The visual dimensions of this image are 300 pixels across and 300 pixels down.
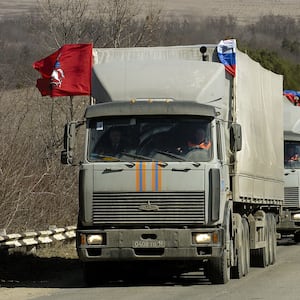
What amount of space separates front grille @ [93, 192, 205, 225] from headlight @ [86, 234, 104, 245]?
37 centimetres

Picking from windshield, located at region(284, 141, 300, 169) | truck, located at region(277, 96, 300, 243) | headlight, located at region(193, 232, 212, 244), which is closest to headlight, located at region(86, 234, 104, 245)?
headlight, located at region(193, 232, 212, 244)

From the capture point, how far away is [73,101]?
1278 inches

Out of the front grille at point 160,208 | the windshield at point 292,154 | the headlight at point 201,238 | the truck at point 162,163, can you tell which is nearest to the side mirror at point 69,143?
the truck at point 162,163

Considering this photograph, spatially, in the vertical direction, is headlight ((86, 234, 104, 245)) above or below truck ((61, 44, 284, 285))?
below

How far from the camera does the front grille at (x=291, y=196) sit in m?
25.2

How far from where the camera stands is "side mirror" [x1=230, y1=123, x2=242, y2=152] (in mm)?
15219

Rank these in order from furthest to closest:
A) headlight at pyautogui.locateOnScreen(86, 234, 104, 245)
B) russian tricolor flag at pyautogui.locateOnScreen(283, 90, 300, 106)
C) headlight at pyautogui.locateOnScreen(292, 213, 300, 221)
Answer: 1. russian tricolor flag at pyautogui.locateOnScreen(283, 90, 300, 106)
2. headlight at pyautogui.locateOnScreen(292, 213, 300, 221)
3. headlight at pyautogui.locateOnScreen(86, 234, 104, 245)

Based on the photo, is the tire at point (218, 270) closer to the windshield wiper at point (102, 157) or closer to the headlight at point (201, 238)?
the headlight at point (201, 238)

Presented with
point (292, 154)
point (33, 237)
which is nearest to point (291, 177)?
point (292, 154)

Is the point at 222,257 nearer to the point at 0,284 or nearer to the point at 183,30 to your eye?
the point at 0,284

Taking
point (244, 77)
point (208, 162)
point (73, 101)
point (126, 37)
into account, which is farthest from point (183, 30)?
point (208, 162)

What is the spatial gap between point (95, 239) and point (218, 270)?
209cm

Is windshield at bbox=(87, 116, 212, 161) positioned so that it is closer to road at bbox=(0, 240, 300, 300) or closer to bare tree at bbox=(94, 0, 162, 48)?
road at bbox=(0, 240, 300, 300)

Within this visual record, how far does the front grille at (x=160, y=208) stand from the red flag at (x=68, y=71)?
2.76 meters
